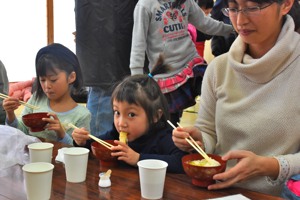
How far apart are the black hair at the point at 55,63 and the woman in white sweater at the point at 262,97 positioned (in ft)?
3.36

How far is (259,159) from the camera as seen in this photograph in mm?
1163

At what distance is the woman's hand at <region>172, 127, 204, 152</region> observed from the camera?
1264mm

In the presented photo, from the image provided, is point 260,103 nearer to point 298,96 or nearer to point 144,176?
point 298,96

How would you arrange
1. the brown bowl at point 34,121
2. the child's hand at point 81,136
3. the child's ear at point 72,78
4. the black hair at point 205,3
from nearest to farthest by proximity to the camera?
the child's hand at point 81,136
the brown bowl at point 34,121
the child's ear at point 72,78
the black hair at point 205,3

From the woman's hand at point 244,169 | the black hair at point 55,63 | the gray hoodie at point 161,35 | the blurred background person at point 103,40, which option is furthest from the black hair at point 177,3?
the woman's hand at point 244,169

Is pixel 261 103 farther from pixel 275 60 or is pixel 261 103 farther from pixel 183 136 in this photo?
pixel 183 136

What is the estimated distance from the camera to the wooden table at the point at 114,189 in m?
1.05

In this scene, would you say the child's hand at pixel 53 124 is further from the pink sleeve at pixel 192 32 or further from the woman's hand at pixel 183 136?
the pink sleeve at pixel 192 32

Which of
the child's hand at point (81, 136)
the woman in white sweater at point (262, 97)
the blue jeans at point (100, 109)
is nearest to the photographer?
the woman in white sweater at point (262, 97)

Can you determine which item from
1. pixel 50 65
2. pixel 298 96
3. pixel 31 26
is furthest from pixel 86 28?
pixel 31 26

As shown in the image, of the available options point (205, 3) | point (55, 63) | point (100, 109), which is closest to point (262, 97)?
point (55, 63)

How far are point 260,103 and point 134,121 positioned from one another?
499mm

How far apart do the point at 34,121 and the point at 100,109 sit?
87cm

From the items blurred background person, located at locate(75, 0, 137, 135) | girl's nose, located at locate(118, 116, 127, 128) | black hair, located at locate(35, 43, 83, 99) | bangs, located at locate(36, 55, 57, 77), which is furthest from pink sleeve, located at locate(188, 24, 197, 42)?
girl's nose, located at locate(118, 116, 127, 128)
